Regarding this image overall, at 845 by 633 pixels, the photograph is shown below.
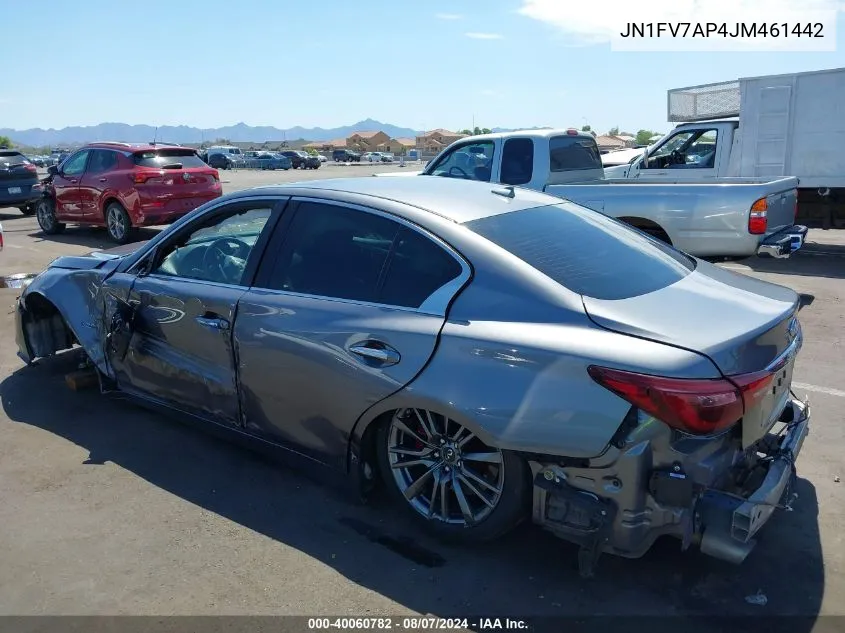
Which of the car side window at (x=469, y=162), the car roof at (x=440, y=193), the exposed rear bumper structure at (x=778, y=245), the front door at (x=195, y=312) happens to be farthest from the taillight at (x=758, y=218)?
the front door at (x=195, y=312)

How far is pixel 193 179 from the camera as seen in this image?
12.8 metres

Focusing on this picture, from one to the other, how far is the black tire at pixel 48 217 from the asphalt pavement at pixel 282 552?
1060cm

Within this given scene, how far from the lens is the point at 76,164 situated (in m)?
13.5

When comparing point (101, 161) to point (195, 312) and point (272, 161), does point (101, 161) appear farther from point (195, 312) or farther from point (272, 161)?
point (272, 161)

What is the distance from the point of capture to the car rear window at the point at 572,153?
384 inches

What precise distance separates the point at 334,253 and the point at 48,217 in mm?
12461

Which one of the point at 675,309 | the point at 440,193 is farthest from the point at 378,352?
the point at 675,309

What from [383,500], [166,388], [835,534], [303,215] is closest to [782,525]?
[835,534]

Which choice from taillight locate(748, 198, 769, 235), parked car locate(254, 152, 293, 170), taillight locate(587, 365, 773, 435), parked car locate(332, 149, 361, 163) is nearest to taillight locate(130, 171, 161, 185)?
taillight locate(748, 198, 769, 235)

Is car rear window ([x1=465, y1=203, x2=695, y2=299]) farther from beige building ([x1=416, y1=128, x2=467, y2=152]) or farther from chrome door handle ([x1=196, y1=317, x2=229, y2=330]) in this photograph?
beige building ([x1=416, y1=128, x2=467, y2=152])

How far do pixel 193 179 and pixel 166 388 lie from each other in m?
9.28

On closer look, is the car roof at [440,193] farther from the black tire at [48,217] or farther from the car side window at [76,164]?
the black tire at [48,217]

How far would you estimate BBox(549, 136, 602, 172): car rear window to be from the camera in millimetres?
9766

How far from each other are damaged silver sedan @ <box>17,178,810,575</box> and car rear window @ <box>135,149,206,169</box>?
892 cm
